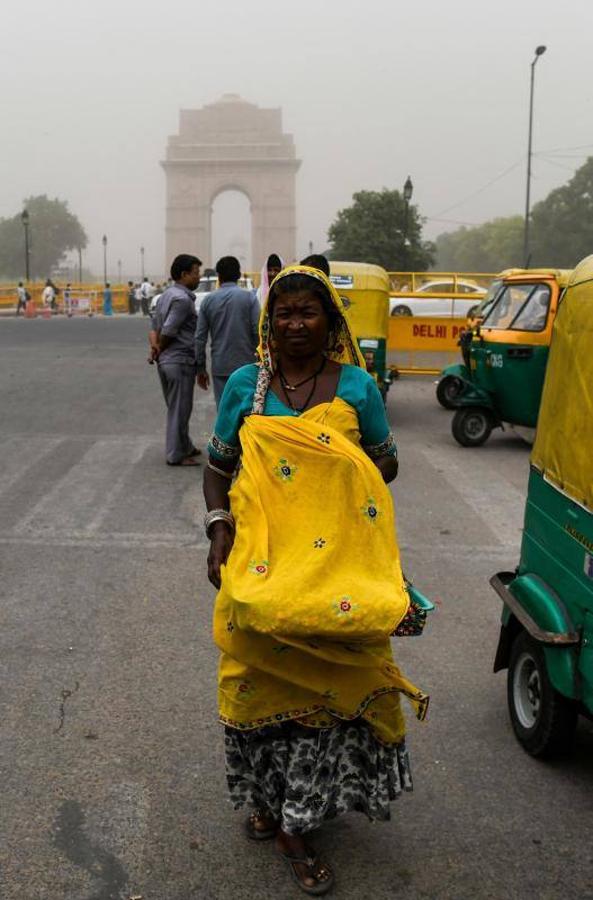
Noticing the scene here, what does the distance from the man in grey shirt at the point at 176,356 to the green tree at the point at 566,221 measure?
226 ft

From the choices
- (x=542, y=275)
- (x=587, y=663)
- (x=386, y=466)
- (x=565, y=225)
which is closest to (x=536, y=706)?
(x=587, y=663)

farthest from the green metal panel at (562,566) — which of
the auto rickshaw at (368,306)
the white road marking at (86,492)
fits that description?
the auto rickshaw at (368,306)

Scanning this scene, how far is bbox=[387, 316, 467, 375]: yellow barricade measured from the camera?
1599 cm

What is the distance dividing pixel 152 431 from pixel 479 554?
206 inches

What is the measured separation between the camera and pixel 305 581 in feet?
7.88

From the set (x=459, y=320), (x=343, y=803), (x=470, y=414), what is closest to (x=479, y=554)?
(x=343, y=803)

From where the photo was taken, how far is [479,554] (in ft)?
20.5

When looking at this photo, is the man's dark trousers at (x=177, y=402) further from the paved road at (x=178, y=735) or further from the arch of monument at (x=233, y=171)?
the arch of monument at (x=233, y=171)

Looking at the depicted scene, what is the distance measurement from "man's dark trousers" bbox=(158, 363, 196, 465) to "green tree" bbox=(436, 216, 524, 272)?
82.9 meters

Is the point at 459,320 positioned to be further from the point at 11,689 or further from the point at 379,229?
the point at 379,229

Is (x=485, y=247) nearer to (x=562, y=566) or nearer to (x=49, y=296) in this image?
(x=49, y=296)

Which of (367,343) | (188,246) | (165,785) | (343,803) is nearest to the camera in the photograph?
(343,803)

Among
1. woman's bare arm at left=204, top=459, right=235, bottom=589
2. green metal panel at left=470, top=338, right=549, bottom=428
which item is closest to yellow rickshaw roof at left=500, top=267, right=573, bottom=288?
green metal panel at left=470, top=338, right=549, bottom=428

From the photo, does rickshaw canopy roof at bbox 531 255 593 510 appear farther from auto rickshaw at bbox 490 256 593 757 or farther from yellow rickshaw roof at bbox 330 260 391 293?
yellow rickshaw roof at bbox 330 260 391 293
